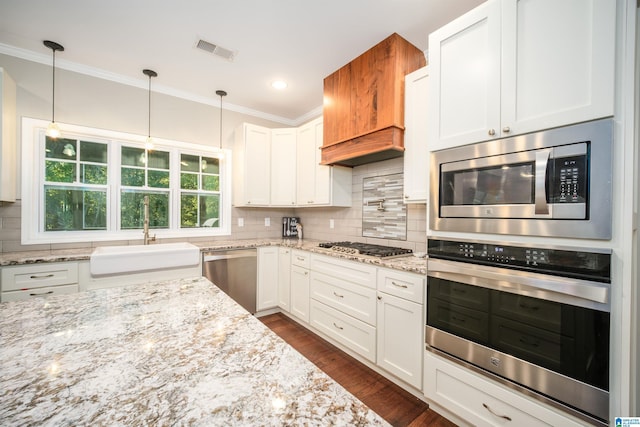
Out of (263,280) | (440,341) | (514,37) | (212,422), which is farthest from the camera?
(263,280)

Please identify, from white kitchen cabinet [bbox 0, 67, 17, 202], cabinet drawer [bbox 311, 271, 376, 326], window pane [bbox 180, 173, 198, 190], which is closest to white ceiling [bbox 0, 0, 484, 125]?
white kitchen cabinet [bbox 0, 67, 17, 202]

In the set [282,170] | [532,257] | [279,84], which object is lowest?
[532,257]

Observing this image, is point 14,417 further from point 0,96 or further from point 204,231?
point 204,231

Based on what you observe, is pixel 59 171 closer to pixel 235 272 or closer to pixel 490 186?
pixel 235 272

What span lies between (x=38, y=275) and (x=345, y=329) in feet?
8.32

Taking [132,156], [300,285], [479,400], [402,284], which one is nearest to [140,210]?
[132,156]

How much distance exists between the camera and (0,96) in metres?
2.09

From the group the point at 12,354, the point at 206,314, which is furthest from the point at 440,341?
the point at 12,354

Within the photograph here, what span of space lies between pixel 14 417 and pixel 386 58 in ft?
8.50

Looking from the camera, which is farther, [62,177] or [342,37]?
[62,177]

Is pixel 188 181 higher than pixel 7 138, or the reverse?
pixel 7 138

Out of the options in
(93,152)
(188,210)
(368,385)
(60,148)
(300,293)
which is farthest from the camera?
(188,210)

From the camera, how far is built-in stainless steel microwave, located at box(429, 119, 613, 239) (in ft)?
3.61

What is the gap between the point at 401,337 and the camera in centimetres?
187
